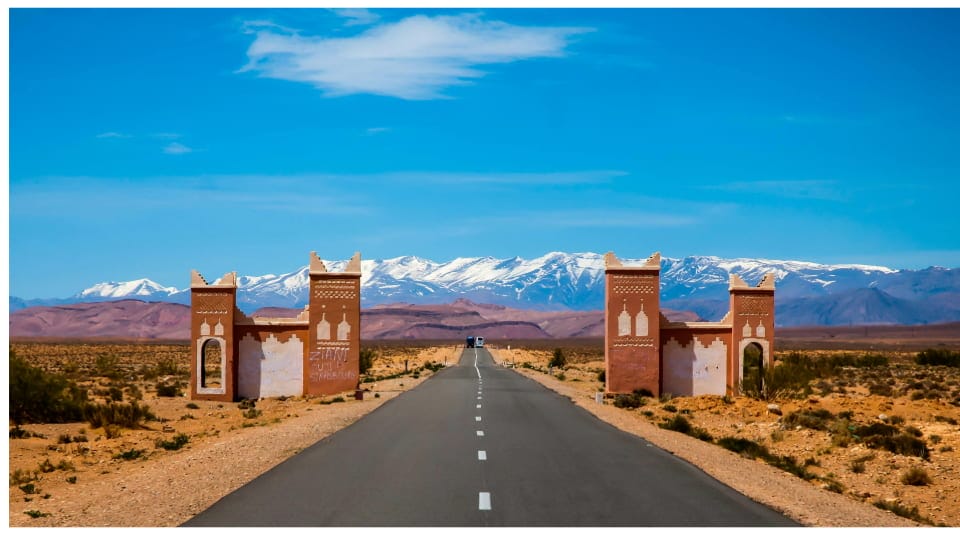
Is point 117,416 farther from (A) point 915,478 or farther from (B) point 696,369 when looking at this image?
(B) point 696,369

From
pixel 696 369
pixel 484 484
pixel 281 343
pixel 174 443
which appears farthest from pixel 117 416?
pixel 696 369

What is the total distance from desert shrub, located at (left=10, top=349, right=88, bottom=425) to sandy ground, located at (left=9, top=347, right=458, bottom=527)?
96cm

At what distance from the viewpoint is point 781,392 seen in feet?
125

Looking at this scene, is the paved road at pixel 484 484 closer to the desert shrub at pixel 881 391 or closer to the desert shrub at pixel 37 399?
the desert shrub at pixel 37 399

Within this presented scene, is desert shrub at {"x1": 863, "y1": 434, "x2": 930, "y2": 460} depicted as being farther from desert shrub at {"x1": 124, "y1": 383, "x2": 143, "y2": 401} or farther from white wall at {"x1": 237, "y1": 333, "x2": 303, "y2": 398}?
desert shrub at {"x1": 124, "y1": 383, "x2": 143, "y2": 401}

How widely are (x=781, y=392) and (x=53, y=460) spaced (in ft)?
84.8

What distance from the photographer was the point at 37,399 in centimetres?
3259

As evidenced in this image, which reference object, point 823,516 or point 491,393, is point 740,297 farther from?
point 823,516

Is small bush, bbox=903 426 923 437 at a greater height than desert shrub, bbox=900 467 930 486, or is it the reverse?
small bush, bbox=903 426 923 437

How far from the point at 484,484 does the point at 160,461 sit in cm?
898

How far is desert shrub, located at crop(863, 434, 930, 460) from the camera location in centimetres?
2412

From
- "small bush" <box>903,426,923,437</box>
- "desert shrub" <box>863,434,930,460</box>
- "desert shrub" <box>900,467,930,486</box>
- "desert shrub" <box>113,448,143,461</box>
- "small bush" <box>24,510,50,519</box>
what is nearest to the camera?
"small bush" <box>24,510,50,519</box>

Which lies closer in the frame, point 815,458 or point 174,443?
point 815,458

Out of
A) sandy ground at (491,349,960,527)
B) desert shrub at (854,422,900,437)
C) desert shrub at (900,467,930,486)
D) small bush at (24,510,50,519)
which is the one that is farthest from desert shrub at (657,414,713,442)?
small bush at (24,510,50,519)
